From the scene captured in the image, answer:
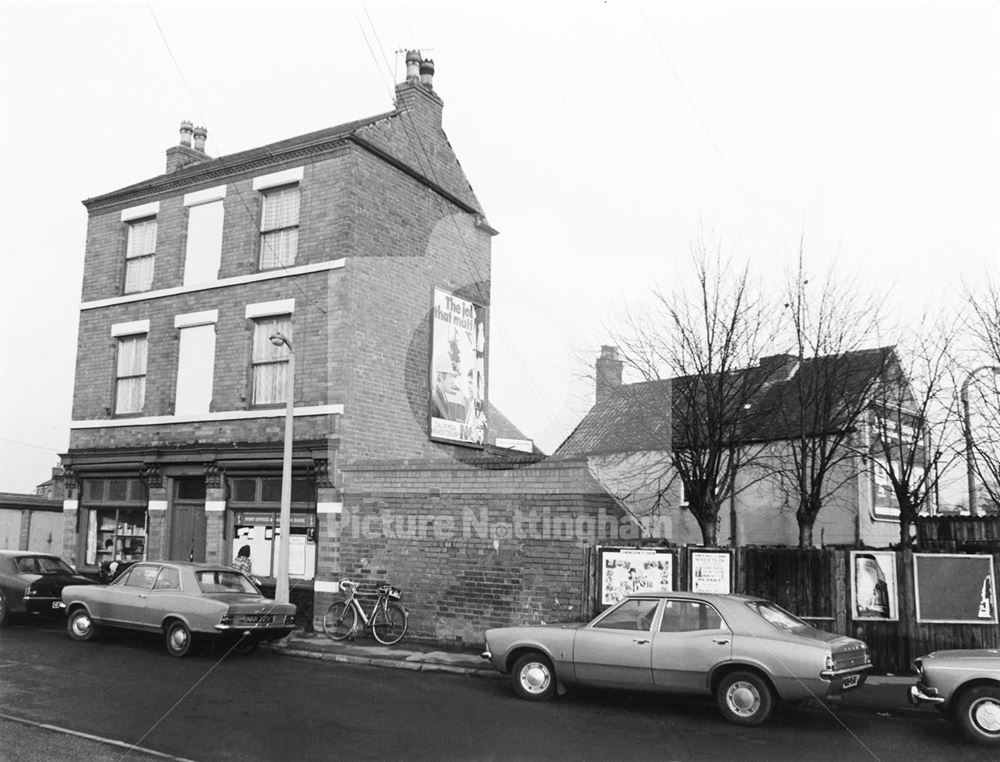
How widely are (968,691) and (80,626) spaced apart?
13.4 meters

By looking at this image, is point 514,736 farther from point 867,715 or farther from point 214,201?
point 214,201

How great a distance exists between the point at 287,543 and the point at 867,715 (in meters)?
10.2

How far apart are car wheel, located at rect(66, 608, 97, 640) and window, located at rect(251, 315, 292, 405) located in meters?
5.63

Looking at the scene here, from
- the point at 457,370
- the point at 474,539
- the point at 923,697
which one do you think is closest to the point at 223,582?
the point at 474,539

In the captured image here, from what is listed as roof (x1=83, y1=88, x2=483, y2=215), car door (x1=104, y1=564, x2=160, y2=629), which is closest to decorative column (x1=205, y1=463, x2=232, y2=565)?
car door (x1=104, y1=564, x2=160, y2=629)

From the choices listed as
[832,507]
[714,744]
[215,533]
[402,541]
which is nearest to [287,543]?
[402,541]

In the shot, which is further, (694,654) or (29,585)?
(29,585)

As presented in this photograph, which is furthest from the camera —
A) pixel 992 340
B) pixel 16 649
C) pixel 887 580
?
pixel 992 340

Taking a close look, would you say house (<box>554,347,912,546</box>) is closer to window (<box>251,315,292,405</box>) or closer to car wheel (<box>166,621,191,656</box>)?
window (<box>251,315,292,405</box>)

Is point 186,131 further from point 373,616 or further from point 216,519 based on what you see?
point 373,616

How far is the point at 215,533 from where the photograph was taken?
18625 millimetres

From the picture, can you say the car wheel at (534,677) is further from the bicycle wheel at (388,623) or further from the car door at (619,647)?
the bicycle wheel at (388,623)

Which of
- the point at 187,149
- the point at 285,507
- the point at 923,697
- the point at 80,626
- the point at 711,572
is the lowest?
the point at 80,626

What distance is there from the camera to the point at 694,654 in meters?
9.61
